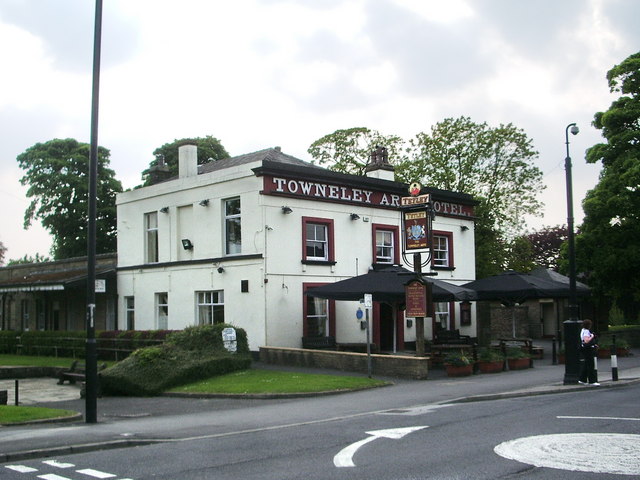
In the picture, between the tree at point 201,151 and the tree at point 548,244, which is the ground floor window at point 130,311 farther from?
the tree at point 548,244

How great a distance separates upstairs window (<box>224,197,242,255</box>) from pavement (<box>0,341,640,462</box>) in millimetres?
5156

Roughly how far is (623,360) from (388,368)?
11138 mm

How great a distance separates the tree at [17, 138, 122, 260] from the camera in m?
52.6

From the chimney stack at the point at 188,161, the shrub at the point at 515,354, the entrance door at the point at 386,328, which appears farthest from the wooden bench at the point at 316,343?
the chimney stack at the point at 188,161

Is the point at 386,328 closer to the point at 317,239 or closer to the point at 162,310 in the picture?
the point at 317,239

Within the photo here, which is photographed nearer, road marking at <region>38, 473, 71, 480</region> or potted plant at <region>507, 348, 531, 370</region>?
road marking at <region>38, 473, 71, 480</region>

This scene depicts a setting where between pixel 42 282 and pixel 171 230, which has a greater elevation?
pixel 171 230

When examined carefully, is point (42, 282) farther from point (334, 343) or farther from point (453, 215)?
point (453, 215)

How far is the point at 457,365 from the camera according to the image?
21500 mm

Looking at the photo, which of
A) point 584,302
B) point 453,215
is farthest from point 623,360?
point 584,302

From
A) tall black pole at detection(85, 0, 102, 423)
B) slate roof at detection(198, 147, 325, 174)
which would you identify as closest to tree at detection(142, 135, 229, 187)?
slate roof at detection(198, 147, 325, 174)

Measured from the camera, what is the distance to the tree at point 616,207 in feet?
113

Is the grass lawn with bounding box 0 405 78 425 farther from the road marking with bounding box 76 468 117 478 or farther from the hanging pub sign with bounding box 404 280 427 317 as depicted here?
the hanging pub sign with bounding box 404 280 427 317

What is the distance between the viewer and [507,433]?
11273 mm
